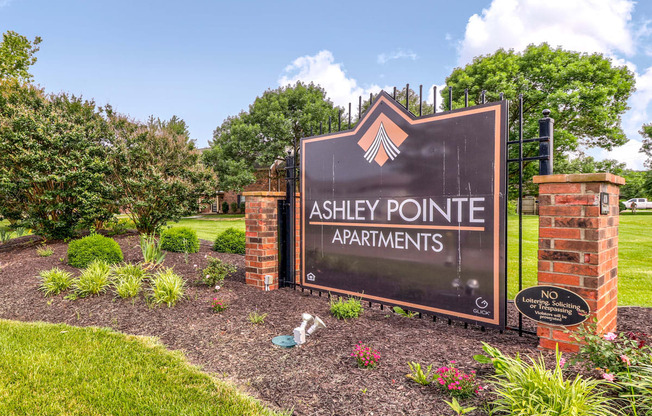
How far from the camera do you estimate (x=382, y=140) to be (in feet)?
14.0

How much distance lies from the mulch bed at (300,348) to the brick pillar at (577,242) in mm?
617

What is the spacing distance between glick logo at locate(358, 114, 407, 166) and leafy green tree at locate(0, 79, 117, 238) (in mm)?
7993

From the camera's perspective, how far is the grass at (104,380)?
2533 millimetres

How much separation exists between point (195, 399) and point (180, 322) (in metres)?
1.70

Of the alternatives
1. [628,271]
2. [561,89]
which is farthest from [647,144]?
[628,271]

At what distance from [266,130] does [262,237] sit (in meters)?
23.2

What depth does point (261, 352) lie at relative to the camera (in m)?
3.29

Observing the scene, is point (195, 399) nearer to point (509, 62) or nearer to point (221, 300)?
point (221, 300)

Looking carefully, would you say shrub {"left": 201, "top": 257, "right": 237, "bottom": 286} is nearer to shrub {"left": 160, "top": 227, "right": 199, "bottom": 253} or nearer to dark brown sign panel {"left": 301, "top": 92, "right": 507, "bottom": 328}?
dark brown sign panel {"left": 301, "top": 92, "right": 507, "bottom": 328}

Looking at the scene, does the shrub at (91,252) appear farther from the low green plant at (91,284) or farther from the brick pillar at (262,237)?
the brick pillar at (262,237)

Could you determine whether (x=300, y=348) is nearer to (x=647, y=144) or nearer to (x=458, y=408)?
(x=458, y=408)

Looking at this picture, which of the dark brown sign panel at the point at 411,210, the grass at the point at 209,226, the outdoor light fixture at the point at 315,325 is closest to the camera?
the dark brown sign panel at the point at 411,210

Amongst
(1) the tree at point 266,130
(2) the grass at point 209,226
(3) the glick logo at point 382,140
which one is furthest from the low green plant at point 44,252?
(1) the tree at point 266,130

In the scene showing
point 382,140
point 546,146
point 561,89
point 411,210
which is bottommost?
point 411,210
